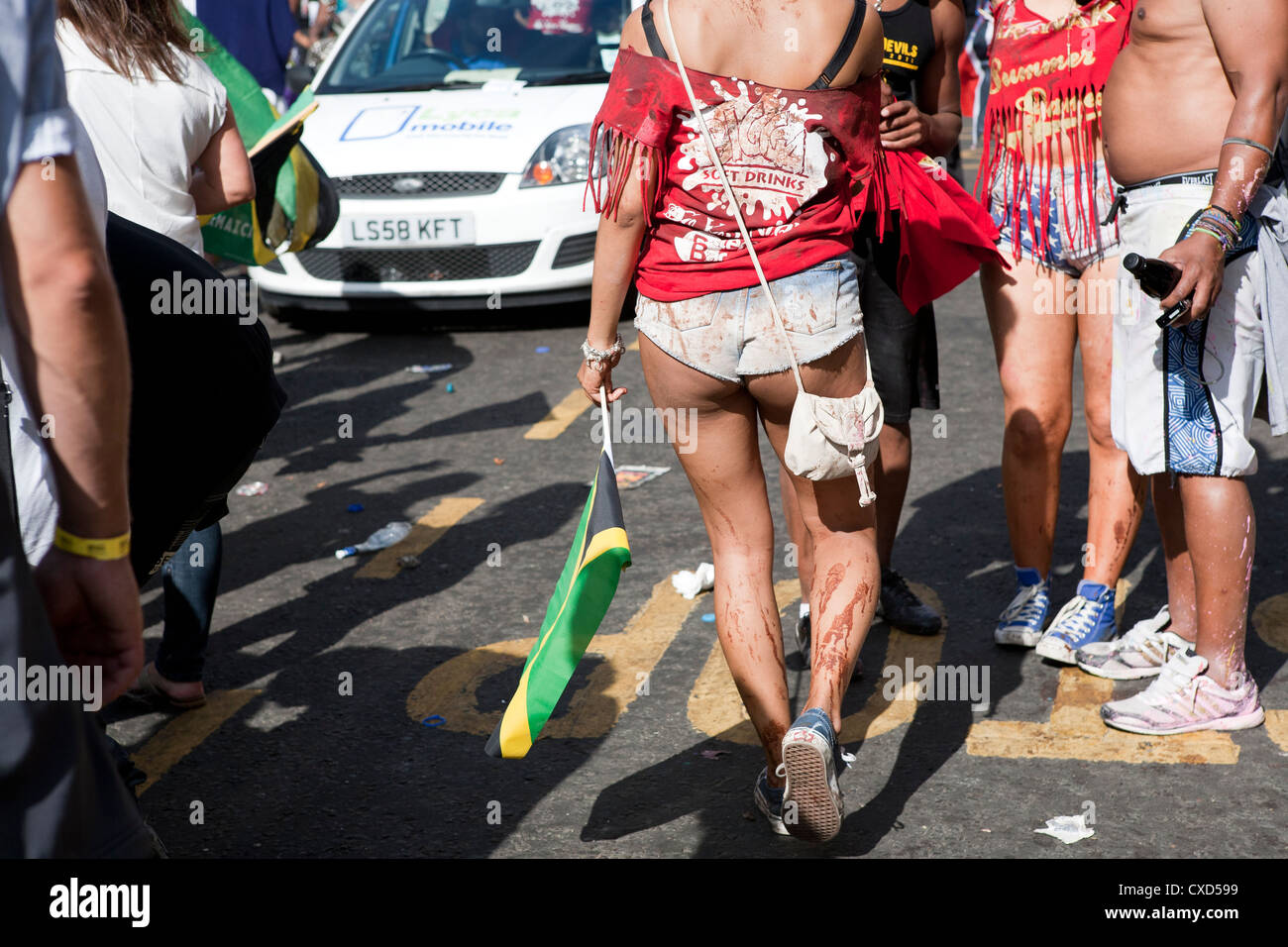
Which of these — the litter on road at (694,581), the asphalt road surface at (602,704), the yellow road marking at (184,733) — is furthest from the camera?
the litter on road at (694,581)

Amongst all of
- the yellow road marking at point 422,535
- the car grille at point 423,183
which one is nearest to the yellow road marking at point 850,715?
the yellow road marking at point 422,535

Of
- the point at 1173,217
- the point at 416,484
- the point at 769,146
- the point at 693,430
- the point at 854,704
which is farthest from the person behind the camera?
the point at 416,484

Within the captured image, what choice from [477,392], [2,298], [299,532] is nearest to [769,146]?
[2,298]

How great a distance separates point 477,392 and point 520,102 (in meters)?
2.04

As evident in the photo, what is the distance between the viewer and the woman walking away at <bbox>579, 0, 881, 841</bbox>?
8.71 feet

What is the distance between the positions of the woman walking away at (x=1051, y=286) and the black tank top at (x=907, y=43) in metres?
0.25

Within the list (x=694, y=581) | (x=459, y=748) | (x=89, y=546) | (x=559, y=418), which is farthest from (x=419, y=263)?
(x=89, y=546)

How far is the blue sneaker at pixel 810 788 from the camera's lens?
8.91ft

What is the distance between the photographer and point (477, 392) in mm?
6816

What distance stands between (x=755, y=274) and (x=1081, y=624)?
5.62 ft

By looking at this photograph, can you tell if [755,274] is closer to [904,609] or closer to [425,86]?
[904,609]

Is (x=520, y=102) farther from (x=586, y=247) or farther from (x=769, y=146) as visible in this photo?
(x=769, y=146)

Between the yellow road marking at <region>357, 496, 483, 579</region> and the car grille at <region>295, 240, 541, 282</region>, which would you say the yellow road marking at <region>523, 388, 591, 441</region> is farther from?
the car grille at <region>295, 240, 541, 282</region>

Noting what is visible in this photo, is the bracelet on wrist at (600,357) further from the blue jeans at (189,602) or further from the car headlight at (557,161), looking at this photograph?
the car headlight at (557,161)
